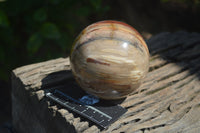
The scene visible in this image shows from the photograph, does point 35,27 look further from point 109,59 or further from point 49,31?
point 109,59

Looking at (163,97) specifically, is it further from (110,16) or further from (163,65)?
(110,16)

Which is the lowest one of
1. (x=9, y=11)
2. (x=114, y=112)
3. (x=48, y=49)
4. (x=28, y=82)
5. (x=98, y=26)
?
(x=114, y=112)

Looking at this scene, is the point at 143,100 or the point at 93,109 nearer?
the point at 93,109

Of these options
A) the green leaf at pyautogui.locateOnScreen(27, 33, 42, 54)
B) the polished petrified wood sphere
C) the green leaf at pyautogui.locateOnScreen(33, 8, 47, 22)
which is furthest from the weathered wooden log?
the green leaf at pyautogui.locateOnScreen(33, 8, 47, 22)

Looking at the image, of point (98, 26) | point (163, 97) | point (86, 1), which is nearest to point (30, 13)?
point (86, 1)

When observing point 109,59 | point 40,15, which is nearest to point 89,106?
point 109,59

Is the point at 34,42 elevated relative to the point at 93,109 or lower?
elevated
